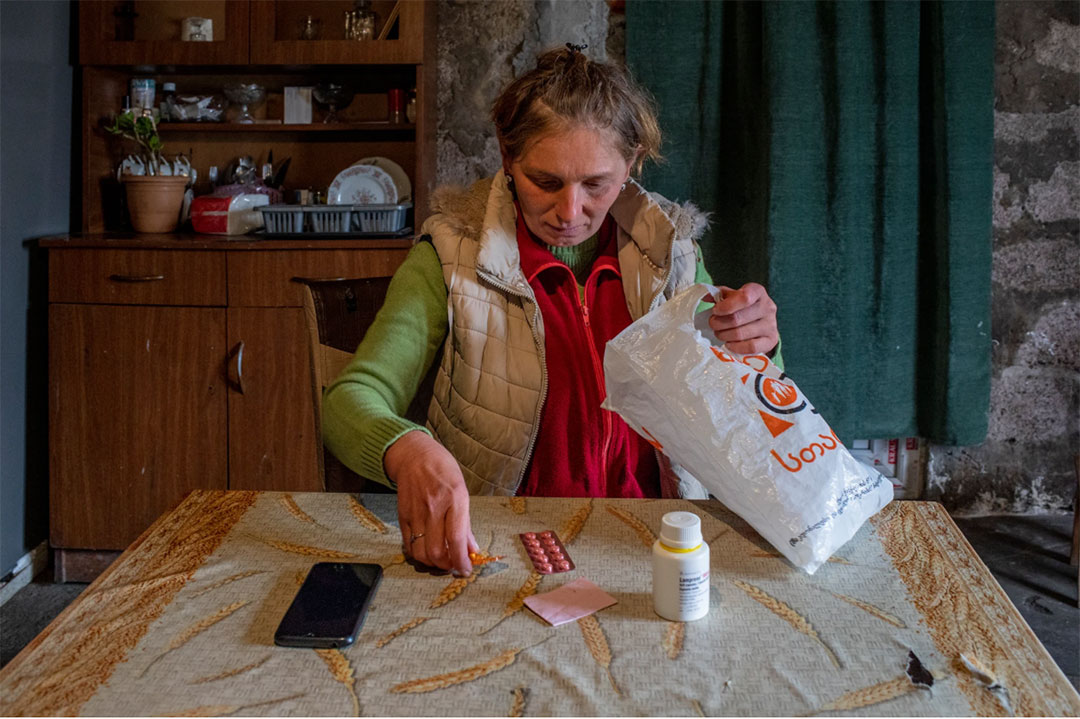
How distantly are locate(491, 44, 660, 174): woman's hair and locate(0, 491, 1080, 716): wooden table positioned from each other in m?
0.58

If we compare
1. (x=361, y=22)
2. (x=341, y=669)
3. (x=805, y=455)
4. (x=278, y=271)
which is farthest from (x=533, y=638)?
(x=361, y=22)

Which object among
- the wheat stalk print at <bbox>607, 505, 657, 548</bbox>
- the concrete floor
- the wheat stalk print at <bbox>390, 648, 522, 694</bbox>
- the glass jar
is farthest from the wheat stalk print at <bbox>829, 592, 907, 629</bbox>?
the glass jar

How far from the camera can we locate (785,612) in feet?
3.10

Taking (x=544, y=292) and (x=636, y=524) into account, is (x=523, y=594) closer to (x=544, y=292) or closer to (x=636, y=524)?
(x=636, y=524)

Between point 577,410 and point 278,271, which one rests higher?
point 278,271

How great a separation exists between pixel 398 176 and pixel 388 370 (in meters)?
1.71

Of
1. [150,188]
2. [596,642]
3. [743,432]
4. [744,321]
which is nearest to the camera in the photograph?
[596,642]

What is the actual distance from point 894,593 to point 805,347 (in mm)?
1899

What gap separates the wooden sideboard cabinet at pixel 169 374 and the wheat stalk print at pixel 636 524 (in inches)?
63.1

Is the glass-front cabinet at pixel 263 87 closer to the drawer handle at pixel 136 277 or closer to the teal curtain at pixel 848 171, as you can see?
the drawer handle at pixel 136 277

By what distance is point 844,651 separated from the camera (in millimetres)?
871

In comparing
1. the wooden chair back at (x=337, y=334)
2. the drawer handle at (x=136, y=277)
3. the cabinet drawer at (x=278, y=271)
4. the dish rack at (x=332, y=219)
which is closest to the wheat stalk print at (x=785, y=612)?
the wooden chair back at (x=337, y=334)

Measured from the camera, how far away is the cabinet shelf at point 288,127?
9.36ft

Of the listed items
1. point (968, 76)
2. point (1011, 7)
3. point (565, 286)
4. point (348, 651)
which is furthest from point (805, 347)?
point (348, 651)
